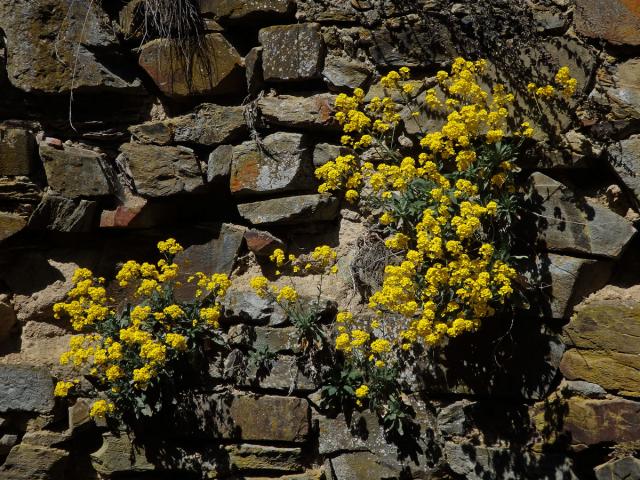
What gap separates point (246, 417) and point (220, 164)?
184 centimetres

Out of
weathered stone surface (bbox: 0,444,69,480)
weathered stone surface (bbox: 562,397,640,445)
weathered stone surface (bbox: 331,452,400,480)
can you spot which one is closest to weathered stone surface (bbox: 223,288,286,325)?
weathered stone surface (bbox: 331,452,400,480)

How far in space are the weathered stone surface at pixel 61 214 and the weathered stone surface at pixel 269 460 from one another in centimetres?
208

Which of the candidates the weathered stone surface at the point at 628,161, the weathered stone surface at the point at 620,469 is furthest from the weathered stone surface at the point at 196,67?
the weathered stone surface at the point at 620,469

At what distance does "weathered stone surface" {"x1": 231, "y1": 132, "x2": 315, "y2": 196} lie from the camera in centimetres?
527

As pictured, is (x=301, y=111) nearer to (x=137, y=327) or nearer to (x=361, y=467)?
(x=137, y=327)

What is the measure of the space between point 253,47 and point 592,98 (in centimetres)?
246

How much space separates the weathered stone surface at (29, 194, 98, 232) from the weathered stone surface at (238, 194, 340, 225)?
124 centimetres

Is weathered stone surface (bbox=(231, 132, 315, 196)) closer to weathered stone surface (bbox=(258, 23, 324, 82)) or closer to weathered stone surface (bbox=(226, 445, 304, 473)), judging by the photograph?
weathered stone surface (bbox=(258, 23, 324, 82))

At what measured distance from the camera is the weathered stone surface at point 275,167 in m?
5.27

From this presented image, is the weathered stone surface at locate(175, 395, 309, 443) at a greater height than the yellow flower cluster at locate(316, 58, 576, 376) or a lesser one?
lesser

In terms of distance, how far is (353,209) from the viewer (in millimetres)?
5352

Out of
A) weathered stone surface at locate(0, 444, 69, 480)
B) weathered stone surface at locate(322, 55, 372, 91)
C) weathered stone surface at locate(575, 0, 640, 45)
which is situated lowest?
weathered stone surface at locate(0, 444, 69, 480)

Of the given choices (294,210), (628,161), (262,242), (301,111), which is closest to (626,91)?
(628,161)

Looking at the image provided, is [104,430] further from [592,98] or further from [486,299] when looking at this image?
[592,98]
